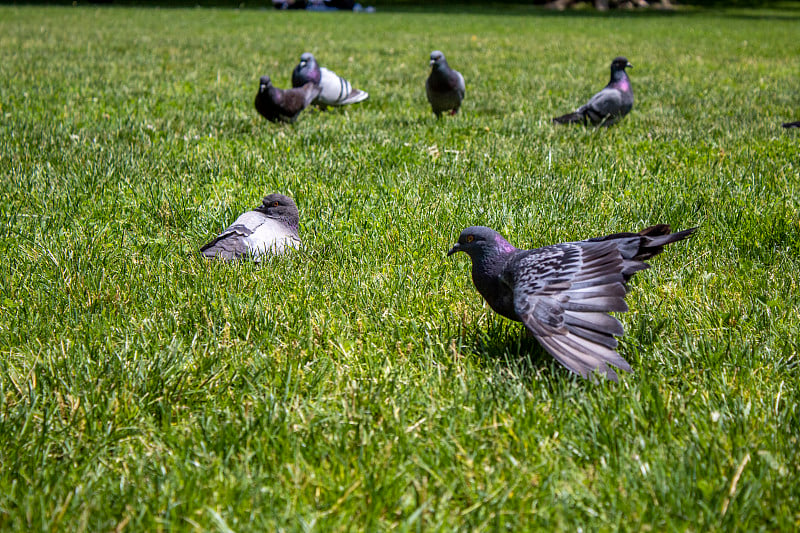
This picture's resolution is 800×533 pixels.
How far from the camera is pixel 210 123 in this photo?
6.69 metres

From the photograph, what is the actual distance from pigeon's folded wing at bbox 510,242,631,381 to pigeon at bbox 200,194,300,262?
58.4 inches

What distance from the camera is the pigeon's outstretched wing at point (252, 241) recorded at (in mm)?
3521

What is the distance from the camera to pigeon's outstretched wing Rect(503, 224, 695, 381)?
2.27 meters

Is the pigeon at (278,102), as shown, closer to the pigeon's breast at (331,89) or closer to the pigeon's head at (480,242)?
the pigeon's breast at (331,89)

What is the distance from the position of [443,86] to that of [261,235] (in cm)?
406

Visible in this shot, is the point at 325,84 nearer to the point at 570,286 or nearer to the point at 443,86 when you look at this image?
the point at 443,86

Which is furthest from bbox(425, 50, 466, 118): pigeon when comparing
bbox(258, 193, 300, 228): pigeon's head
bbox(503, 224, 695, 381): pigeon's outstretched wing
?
bbox(503, 224, 695, 381): pigeon's outstretched wing

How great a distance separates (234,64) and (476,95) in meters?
5.11

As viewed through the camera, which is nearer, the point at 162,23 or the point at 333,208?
the point at 333,208

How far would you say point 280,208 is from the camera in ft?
12.6

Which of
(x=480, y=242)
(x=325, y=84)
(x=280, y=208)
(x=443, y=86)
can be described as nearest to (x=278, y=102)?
(x=325, y=84)

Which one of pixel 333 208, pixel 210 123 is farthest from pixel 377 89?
pixel 333 208

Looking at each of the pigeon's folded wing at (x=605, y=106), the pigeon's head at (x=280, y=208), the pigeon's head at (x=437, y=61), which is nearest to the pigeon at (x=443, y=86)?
the pigeon's head at (x=437, y=61)

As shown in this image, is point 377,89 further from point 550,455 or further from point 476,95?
point 550,455
